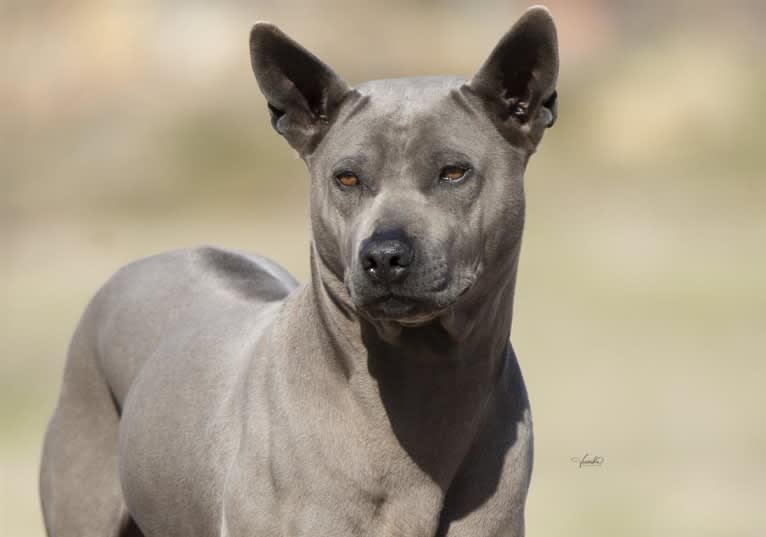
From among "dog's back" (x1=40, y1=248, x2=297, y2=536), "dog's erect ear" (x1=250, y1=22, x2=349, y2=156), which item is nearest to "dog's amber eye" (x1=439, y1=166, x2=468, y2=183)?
"dog's erect ear" (x1=250, y1=22, x2=349, y2=156)

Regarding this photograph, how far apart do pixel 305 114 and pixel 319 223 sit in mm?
407

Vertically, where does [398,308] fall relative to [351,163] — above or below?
below

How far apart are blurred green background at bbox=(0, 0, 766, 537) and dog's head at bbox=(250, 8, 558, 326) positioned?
1217cm

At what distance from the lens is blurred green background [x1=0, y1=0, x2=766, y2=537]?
19.9 m

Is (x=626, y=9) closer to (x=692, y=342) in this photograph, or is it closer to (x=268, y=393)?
(x=692, y=342)

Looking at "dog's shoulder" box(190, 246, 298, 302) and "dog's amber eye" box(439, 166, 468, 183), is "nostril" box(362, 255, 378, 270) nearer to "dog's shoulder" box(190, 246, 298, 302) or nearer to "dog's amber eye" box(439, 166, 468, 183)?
"dog's amber eye" box(439, 166, 468, 183)

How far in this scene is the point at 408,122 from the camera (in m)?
4.81

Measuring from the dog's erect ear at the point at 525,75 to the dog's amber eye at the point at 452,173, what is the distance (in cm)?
29

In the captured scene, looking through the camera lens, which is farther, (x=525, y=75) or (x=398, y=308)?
(x=525, y=75)

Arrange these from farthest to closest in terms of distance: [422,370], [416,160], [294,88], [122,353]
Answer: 1. [122,353]
2. [294,88]
3. [422,370]
4. [416,160]

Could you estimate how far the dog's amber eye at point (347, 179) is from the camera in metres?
4.84

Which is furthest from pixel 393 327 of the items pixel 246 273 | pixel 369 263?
pixel 246 273

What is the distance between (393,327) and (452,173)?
47cm

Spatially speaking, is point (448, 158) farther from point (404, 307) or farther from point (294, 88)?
point (294, 88)
